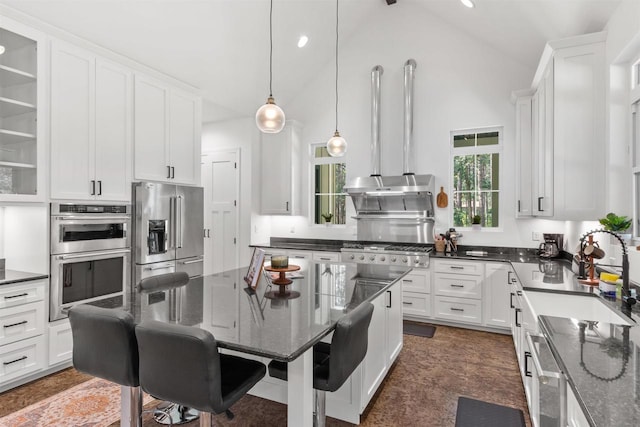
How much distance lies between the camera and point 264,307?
179cm

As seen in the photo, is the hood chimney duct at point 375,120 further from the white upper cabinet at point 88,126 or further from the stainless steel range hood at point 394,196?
the white upper cabinet at point 88,126

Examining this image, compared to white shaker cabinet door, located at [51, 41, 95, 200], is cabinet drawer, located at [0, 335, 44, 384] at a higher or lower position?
lower

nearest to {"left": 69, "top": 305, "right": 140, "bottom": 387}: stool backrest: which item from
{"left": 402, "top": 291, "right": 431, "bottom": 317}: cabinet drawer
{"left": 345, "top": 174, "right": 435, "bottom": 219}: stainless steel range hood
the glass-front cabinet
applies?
the glass-front cabinet

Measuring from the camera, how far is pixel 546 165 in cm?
315

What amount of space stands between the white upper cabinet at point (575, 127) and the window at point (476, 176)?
1.40m

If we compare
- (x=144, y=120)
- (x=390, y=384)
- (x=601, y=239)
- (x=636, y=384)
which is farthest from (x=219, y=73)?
(x=636, y=384)

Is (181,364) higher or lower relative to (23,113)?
lower

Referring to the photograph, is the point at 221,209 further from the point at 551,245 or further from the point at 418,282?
the point at 551,245

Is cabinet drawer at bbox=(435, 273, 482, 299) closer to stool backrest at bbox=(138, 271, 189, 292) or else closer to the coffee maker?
the coffee maker

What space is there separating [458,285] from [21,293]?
4.17 m

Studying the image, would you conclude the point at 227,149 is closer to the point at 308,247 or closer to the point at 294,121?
the point at 294,121

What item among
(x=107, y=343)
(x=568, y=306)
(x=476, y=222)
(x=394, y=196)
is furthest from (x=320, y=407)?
(x=476, y=222)

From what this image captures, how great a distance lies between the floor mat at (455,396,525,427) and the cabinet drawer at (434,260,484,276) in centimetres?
175

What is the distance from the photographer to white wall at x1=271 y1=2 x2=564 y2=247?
14.6 ft
